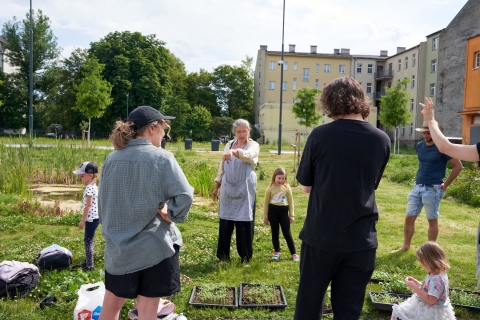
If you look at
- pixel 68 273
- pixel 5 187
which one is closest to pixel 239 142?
pixel 68 273

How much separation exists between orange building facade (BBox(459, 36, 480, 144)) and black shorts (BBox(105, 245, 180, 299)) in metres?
24.3

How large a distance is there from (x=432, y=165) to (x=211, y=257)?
3.36m

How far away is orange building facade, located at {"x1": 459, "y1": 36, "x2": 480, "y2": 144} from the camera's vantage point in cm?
2397

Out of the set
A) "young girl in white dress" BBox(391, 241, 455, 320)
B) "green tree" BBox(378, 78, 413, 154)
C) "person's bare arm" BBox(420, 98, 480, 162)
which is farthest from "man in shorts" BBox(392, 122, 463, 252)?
"green tree" BBox(378, 78, 413, 154)

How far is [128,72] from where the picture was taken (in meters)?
52.8

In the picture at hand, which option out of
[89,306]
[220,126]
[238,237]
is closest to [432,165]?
[238,237]

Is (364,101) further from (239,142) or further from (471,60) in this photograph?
(471,60)

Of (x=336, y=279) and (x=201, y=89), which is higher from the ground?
(x=201, y=89)

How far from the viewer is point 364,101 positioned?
2840mm

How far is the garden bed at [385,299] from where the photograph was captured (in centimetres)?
421

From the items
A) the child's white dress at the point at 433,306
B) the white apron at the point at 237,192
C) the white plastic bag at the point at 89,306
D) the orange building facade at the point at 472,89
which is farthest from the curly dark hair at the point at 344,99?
the orange building facade at the point at 472,89

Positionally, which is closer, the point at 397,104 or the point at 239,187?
the point at 239,187

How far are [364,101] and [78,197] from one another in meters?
9.49

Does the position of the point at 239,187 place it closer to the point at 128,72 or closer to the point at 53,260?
the point at 53,260
